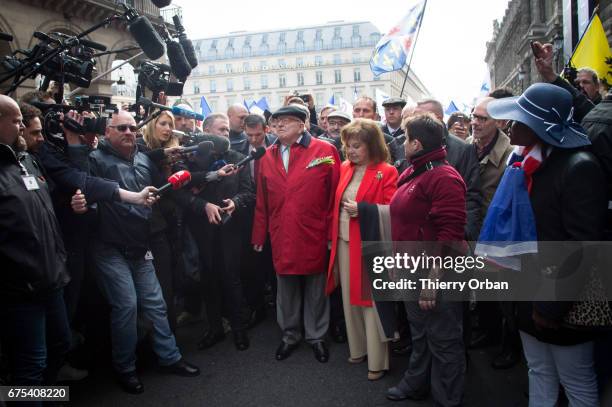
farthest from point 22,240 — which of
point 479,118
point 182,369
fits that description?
point 479,118

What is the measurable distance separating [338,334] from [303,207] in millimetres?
1392

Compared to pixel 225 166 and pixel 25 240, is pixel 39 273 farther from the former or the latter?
pixel 225 166

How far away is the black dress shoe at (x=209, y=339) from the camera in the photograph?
449cm

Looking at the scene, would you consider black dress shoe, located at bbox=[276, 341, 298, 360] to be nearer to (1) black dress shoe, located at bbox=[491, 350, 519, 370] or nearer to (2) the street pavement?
(2) the street pavement

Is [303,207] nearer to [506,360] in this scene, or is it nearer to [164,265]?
[164,265]

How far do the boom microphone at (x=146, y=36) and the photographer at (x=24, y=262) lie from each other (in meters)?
1.99

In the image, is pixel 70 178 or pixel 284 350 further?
pixel 284 350

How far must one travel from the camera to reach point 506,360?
3.92 m

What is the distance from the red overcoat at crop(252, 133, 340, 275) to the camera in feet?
13.7

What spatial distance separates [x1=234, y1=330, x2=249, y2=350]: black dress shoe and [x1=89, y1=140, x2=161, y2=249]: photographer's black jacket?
1.36 metres

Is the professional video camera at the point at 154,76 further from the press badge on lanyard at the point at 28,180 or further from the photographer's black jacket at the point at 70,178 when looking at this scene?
the press badge on lanyard at the point at 28,180

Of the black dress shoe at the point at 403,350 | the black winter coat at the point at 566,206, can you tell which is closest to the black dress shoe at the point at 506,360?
the black dress shoe at the point at 403,350

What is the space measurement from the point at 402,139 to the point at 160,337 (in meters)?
3.10

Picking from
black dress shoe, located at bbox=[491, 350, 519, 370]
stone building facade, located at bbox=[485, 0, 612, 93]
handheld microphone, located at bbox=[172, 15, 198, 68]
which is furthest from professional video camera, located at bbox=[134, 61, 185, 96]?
stone building facade, located at bbox=[485, 0, 612, 93]
